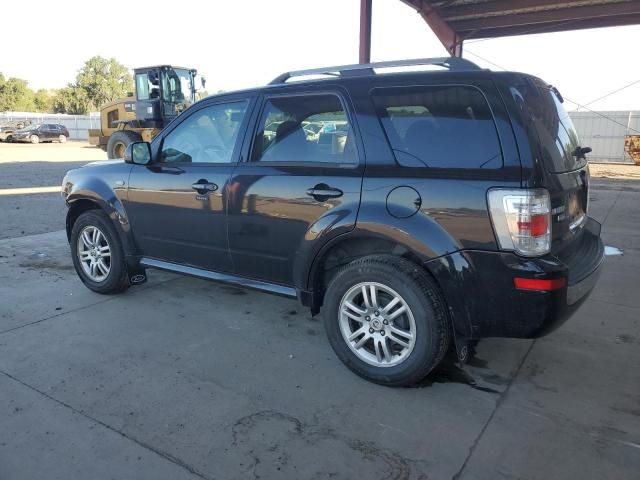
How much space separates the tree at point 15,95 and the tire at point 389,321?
269ft

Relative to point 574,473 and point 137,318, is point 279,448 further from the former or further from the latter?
point 137,318

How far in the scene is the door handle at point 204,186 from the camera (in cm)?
386

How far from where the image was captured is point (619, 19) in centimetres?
1435

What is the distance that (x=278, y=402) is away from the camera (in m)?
3.00

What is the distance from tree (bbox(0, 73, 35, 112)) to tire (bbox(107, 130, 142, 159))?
2646 inches

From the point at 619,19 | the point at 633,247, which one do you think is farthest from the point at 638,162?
the point at 633,247

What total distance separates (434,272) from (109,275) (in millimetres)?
3238

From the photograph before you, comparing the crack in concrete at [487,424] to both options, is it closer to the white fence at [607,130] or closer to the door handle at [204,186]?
the door handle at [204,186]

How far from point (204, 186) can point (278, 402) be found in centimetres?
179

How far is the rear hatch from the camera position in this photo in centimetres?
276

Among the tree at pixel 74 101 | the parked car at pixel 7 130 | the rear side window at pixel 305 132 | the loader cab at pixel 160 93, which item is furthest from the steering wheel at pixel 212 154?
the tree at pixel 74 101

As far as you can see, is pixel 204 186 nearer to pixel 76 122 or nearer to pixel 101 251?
pixel 101 251

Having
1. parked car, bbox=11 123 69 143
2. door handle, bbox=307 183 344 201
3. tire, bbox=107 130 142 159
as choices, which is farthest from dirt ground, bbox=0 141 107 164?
door handle, bbox=307 183 344 201

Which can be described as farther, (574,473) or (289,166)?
(289,166)
